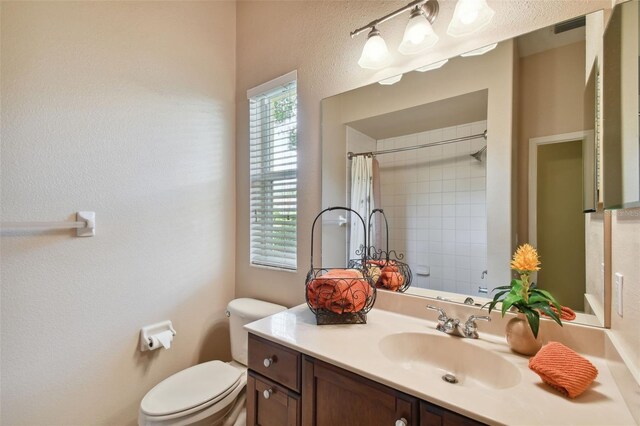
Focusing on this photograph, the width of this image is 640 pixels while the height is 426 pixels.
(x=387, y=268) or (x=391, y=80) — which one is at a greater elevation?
(x=391, y=80)

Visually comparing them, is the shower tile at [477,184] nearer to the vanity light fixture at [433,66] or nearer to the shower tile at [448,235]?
the shower tile at [448,235]

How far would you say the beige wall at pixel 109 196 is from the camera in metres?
1.20

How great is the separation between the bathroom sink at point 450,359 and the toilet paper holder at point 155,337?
4.12 ft

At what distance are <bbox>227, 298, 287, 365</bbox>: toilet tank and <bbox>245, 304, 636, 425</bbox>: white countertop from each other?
19.2 inches

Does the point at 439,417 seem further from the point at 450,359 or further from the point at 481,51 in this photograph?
the point at 481,51

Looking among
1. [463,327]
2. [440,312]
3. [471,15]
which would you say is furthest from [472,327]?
[471,15]

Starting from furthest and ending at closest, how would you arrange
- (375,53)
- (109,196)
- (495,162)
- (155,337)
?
(155,337) → (109,196) → (375,53) → (495,162)

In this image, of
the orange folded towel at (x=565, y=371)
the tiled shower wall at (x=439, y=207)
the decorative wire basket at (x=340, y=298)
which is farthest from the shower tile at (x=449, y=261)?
the orange folded towel at (x=565, y=371)

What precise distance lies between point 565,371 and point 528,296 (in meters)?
0.26

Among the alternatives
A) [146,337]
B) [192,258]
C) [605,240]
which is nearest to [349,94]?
[605,240]

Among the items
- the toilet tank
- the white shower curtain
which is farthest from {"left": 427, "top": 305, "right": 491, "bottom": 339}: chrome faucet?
the toilet tank

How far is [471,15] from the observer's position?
1.06 metres

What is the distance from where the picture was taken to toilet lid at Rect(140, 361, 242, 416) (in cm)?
123

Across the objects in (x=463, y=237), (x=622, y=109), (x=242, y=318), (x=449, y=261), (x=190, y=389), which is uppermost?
(x=622, y=109)
